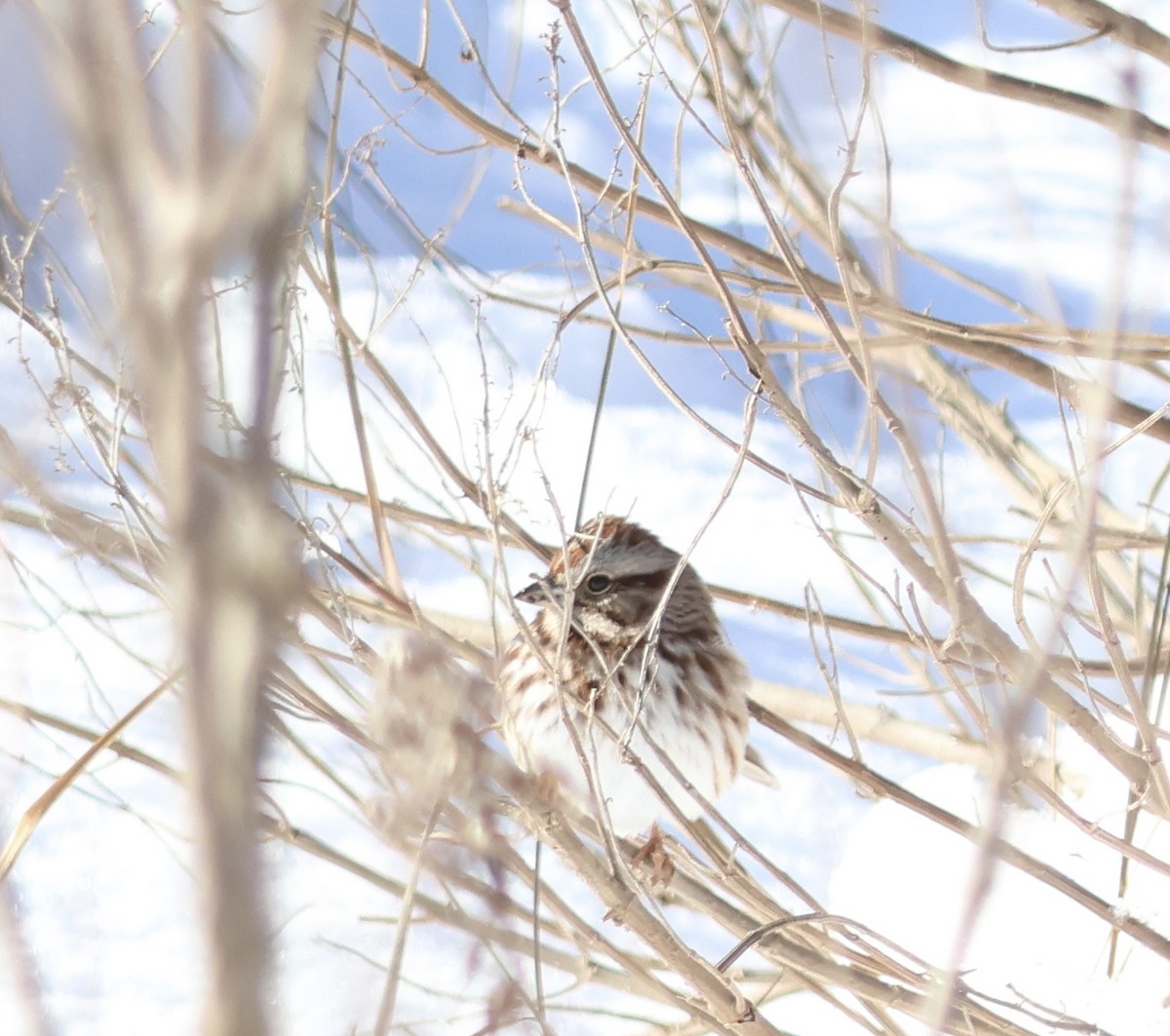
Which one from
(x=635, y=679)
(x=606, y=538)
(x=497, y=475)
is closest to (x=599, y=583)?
(x=606, y=538)

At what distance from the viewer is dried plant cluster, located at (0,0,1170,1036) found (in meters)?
0.48

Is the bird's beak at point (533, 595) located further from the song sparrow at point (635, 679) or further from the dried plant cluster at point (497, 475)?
the dried plant cluster at point (497, 475)

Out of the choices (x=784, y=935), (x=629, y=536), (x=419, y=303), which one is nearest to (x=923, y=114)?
(x=419, y=303)

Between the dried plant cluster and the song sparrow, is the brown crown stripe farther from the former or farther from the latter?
the dried plant cluster

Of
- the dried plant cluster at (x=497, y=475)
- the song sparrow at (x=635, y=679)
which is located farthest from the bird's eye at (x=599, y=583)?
the dried plant cluster at (x=497, y=475)

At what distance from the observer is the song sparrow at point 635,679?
2783 millimetres

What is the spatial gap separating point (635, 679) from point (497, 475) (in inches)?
26.0

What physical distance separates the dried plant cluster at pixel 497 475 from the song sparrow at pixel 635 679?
9cm

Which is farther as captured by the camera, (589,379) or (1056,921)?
(589,379)

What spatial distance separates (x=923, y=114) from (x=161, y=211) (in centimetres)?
539

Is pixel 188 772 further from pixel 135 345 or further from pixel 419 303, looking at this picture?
pixel 419 303

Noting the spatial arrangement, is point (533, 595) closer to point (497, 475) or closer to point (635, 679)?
point (635, 679)

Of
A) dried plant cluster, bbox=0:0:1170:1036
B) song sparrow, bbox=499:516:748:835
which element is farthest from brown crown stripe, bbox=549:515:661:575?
dried plant cluster, bbox=0:0:1170:1036

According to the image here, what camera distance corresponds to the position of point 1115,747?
2.40 meters
